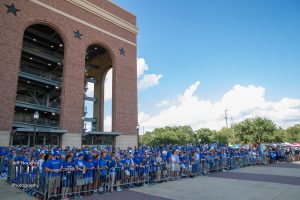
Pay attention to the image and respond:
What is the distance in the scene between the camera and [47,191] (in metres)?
8.79

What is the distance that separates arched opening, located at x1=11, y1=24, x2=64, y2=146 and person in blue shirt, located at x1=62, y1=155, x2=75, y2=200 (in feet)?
41.9

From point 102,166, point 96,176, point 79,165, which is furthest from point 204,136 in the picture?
point 79,165

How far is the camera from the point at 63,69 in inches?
1115

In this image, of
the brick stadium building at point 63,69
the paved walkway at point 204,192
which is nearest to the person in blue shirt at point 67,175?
the paved walkway at point 204,192

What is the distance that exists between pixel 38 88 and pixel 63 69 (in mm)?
8226

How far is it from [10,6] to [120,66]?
15.8m

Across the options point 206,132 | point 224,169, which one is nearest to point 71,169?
point 224,169

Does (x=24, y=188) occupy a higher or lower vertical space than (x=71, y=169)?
lower

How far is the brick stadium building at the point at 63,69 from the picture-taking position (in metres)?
23.1

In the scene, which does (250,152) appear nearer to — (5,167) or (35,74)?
(5,167)

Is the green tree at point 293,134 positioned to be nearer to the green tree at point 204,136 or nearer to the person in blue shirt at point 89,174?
the green tree at point 204,136

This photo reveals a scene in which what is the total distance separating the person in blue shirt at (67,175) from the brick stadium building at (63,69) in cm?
1149

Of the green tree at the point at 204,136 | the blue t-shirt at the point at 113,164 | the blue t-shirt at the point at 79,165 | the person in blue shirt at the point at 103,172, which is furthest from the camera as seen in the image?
the green tree at the point at 204,136

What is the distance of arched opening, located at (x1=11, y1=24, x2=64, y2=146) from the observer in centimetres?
2468
